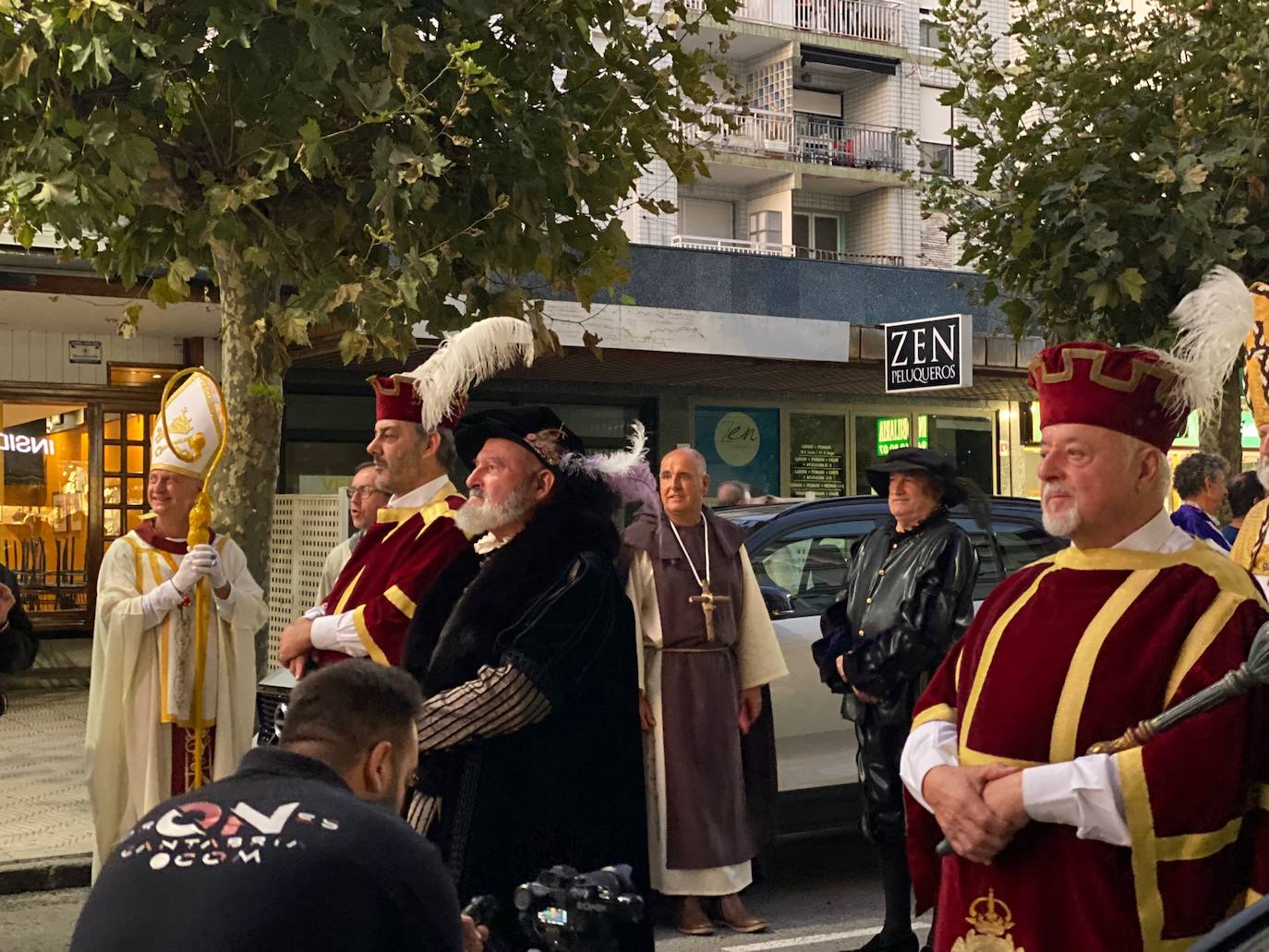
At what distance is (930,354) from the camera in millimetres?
13344

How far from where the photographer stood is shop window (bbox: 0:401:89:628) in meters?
15.8

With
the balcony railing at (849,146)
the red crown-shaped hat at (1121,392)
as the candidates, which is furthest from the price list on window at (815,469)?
the red crown-shaped hat at (1121,392)

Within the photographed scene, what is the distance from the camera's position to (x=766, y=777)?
7.24 m

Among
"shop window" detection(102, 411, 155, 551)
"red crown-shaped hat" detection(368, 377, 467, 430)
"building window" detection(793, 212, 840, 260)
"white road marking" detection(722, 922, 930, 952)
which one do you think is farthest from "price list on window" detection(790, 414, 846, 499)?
"red crown-shaped hat" detection(368, 377, 467, 430)

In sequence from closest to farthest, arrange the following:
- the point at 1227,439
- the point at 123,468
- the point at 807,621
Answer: the point at 807,621 < the point at 1227,439 < the point at 123,468

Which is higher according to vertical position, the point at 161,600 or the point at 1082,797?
the point at 161,600

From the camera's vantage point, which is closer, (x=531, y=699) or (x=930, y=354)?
(x=531, y=699)

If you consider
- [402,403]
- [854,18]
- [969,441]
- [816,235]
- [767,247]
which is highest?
[854,18]

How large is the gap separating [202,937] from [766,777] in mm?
5097

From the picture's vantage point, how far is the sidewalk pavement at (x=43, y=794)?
802 centimetres

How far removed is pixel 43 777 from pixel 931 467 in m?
6.88

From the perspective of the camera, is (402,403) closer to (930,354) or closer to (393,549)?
(393,549)

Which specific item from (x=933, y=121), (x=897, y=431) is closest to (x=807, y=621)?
(x=897, y=431)

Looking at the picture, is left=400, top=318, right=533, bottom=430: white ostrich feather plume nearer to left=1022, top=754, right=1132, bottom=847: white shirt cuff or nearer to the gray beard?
the gray beard
